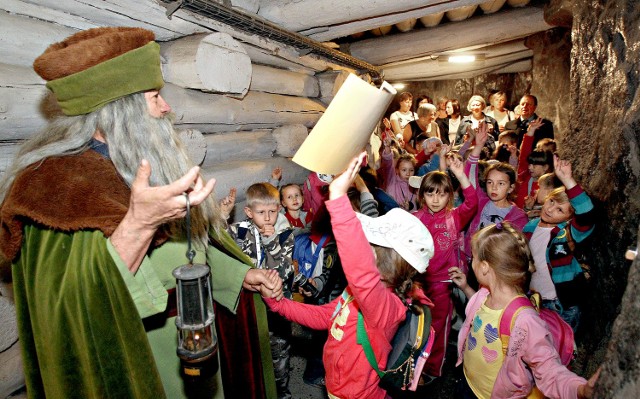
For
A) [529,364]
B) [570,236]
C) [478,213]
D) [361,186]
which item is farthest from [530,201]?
[529,364]

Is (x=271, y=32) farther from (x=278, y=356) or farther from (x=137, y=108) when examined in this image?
(x=278, y=356)

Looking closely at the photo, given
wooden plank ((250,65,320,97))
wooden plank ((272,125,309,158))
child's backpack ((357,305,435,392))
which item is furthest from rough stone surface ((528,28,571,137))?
child's backpack ((357,305,435,392))

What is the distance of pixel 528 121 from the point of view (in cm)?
768

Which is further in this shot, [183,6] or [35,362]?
[183,6]

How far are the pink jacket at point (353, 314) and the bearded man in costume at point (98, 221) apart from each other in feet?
2.15

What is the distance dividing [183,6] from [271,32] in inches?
49.1

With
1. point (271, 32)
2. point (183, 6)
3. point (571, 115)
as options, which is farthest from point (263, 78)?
point (571, 115)

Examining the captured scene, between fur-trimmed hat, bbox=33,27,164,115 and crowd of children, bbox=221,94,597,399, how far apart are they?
1021 mm

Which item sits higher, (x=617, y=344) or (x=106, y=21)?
(x=106, y=21)

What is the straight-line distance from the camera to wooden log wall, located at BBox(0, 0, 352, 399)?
2164 mm

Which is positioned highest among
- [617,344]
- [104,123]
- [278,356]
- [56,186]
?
[104,123]

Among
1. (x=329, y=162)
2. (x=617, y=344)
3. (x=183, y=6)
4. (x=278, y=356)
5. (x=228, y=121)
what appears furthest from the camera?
(x=228, y=121)

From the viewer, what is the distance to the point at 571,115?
482 centimetres

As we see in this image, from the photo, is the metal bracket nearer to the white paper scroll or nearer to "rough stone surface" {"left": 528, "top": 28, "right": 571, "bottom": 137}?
the white paper scroll
